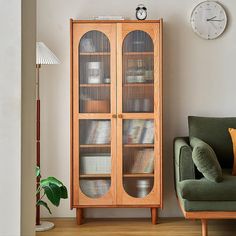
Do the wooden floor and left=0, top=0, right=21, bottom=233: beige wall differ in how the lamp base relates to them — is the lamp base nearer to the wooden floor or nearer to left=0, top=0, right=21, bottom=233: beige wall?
the wooden floor

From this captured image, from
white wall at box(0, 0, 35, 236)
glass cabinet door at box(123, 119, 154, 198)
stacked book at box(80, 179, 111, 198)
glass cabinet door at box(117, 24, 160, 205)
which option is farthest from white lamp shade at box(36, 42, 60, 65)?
white wall at box(0, 0, 35, 236)

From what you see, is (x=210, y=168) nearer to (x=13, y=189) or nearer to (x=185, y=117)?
(x=185, y=117)

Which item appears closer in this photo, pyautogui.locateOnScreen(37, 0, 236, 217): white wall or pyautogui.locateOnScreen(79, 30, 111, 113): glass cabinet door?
pyautogui.locateOnScreen(79, 30, 111, 113): glass cabinet door

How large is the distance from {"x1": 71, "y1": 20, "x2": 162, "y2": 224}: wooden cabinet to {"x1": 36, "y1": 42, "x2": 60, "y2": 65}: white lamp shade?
0.17 meters

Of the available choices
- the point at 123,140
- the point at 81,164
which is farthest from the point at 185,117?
the point at 81,164

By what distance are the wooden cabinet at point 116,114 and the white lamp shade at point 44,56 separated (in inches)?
6.9

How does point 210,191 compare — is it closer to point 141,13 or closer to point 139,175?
point 139,175

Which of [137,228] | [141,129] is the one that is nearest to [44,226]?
[137,228]

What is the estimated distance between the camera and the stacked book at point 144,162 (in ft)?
13.1

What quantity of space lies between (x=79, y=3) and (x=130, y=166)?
163cm

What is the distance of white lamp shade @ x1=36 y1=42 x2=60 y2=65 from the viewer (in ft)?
12.7

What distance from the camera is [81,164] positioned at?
13.2ft

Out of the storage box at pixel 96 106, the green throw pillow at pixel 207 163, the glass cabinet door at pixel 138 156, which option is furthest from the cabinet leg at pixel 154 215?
the storage box at pixel 96 106

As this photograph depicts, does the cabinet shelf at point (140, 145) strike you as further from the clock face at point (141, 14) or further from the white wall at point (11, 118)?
the white wall at point (11, 118)
